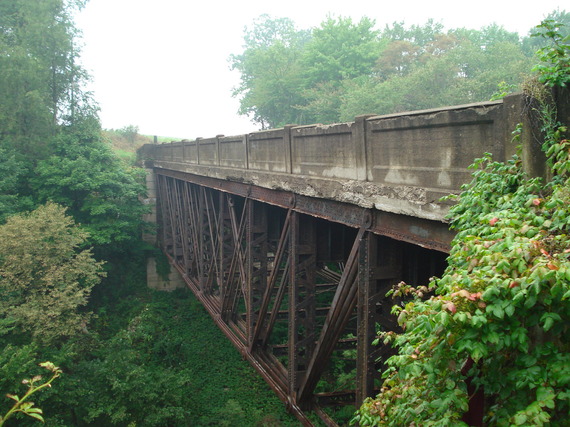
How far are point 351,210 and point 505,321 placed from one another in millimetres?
3276

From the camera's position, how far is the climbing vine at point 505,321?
8.22ft

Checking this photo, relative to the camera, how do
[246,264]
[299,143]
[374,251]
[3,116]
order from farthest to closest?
[3,116] → [246,264] → [299,143] → [374,251]

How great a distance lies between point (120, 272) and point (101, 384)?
11233 mm

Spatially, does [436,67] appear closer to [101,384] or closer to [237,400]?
[237,400]

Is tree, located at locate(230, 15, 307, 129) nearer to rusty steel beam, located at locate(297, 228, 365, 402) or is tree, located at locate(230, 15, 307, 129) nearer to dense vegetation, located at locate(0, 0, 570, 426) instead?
dense vegetation, located at locate(0, 0, 570, 426)

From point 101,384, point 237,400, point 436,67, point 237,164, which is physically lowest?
point 237,400

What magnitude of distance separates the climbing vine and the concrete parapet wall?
37 centimetres

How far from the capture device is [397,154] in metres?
5.01

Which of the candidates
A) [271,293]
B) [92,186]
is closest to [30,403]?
[271,293]

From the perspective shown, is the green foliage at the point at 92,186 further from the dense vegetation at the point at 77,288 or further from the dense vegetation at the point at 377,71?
the dense vegetation at the point at 377,71

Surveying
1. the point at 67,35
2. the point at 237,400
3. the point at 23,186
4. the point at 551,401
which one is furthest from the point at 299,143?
the point at 67,35

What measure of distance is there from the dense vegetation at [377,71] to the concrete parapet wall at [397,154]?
17276mm

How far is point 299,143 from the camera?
7.43m

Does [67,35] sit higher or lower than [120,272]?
higher
